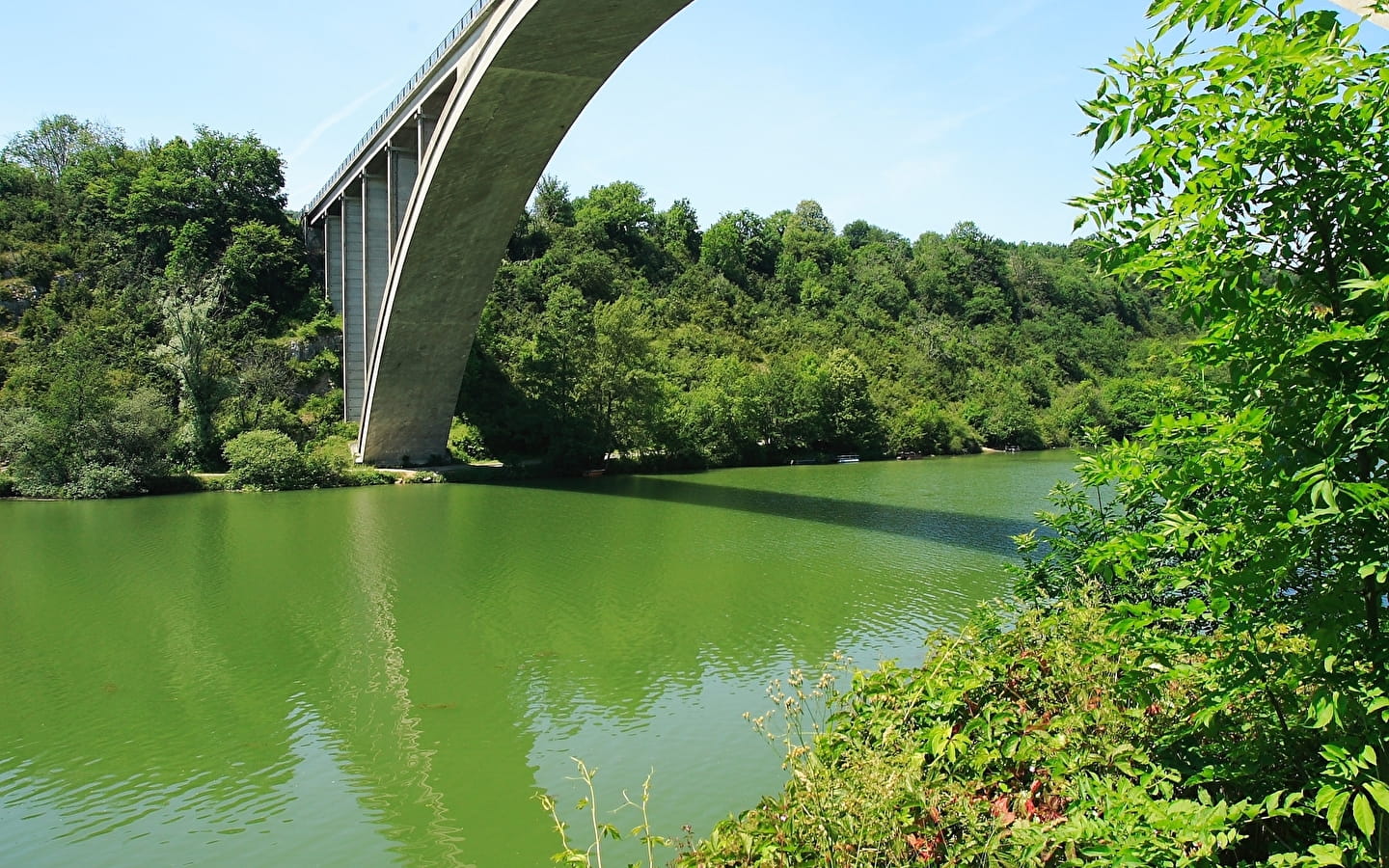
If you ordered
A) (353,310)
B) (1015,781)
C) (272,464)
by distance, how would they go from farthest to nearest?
(353,310) → (272,464) → (1015,781)

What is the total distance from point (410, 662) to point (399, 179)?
43.8 ft

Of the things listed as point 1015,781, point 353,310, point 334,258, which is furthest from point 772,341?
point 1015,781

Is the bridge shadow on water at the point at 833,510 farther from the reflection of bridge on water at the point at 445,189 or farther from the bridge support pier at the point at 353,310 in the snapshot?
the bridge support pier at the point at 353,310

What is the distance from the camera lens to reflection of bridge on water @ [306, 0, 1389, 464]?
12758mm

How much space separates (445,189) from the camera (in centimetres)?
1592

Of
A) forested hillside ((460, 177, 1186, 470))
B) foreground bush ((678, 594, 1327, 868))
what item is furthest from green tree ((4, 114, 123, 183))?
foreground bush ((678, 594, 1327, 868))

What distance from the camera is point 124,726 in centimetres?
544

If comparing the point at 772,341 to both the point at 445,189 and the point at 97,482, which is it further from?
the point at 97,482

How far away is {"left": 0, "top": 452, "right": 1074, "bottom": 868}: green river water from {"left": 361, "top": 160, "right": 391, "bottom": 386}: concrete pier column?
645 centimetres

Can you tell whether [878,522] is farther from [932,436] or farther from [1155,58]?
[932,436]

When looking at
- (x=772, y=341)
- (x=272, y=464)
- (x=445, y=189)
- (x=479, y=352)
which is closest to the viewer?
(x=445, y=189)

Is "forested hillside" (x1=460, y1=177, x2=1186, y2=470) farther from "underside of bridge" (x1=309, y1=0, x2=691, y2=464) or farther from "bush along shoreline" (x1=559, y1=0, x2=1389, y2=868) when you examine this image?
"bush along shoreline" (x1=559, y1=0, x2=1389, y2=868)

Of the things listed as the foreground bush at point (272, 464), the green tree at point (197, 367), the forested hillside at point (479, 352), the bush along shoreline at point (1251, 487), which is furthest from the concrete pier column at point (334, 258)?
the bush along shoreline at point (1251, 487)

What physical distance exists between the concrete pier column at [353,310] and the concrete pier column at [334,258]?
2.77 m
